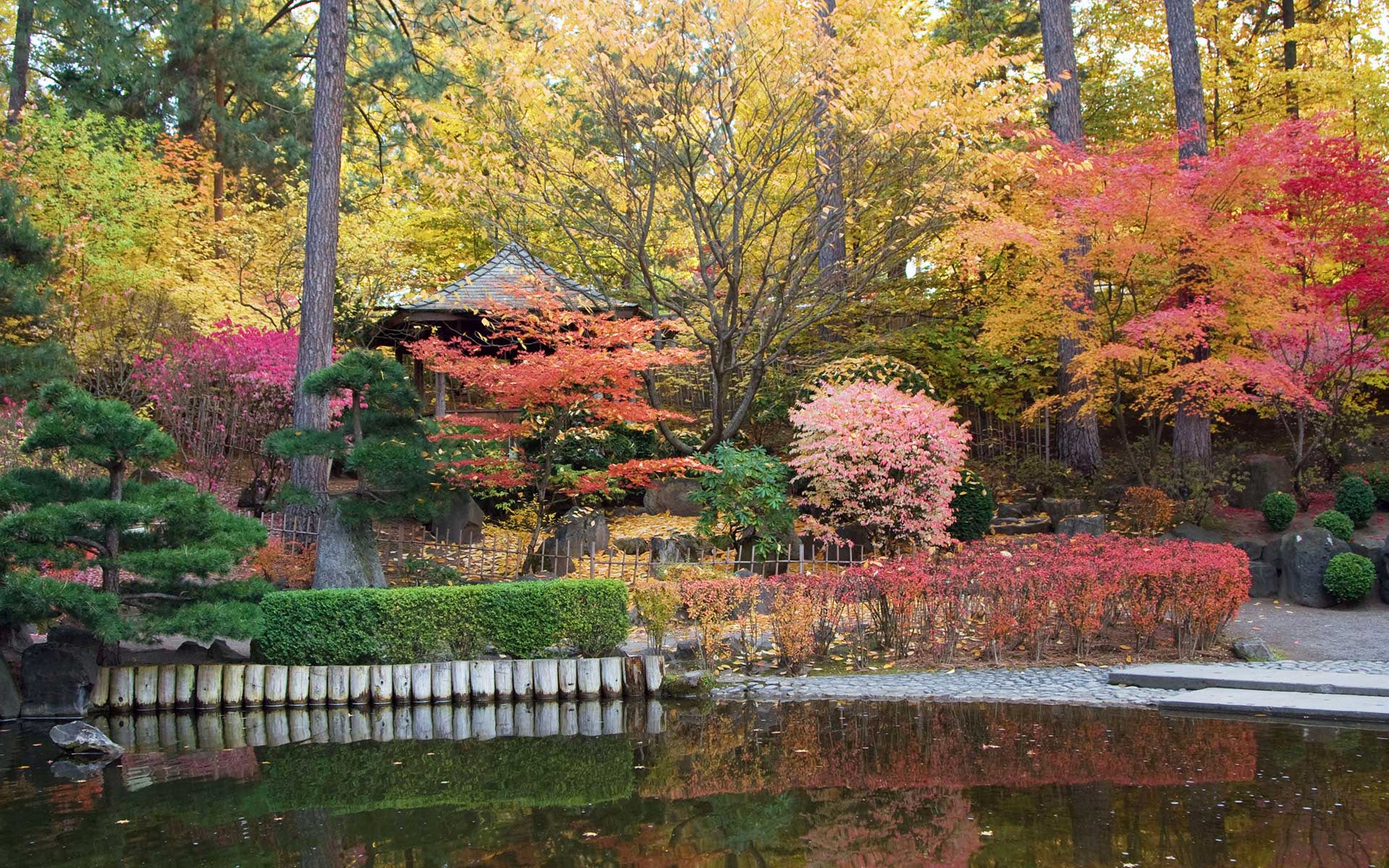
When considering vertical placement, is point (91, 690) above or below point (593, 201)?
below

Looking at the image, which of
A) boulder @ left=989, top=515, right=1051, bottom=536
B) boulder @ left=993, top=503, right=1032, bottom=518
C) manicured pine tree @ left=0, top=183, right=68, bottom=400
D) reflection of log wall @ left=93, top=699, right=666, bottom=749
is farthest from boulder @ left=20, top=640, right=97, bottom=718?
boulder @ left=993, top=503, right=1032, bottom=518

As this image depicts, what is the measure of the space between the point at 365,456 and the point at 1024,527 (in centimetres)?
870

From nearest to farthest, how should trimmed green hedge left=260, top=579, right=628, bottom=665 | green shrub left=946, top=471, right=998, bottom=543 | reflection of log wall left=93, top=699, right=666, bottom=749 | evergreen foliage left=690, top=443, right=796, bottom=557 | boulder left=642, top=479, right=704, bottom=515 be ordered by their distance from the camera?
reflection of log wall left=93, top=699, right=666, bottom=749, trimmed green hedge left=260, top=579, right=628, bottom=665, evergreen foliage left=690, top=443, right=796, bottom=557, green shrub left=946, top=471, right=998, bottom=543, boulder left=642, top=479, right=704, bottom=515

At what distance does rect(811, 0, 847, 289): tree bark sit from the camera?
42.0 feet

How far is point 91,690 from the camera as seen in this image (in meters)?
8.74

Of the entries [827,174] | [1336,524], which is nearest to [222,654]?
[827,174]

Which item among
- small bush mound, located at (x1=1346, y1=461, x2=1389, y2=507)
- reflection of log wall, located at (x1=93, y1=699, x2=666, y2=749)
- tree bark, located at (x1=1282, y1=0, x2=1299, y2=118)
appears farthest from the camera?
tree bark, located at (x1=1282, y1=0, x2=1299, y2=118)

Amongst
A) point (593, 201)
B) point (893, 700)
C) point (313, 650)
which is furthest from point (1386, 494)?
point (313, 650)

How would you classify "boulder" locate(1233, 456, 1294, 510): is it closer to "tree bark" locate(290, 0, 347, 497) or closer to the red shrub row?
the red shrub row

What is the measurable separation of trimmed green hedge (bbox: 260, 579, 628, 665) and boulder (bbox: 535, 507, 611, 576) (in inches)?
117

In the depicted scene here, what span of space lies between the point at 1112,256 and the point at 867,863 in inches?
382

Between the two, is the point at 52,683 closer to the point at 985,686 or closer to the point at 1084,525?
the point at 985,686

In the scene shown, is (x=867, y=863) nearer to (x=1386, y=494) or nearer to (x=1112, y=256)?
(x=1112, y=256)

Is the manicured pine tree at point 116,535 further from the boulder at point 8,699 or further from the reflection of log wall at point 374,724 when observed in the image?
the reflection of log wall at point 374,724
